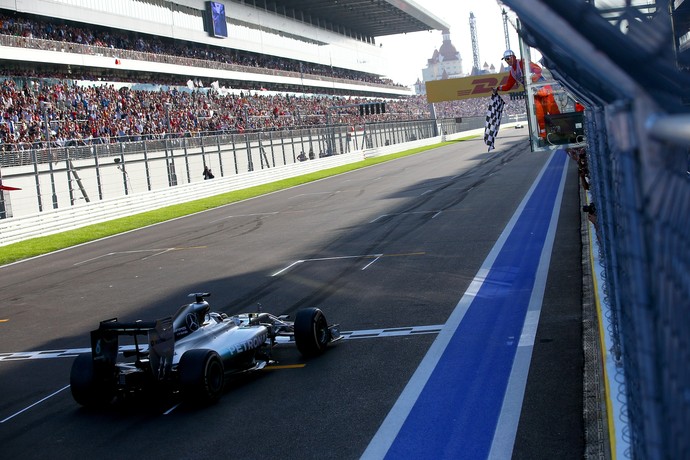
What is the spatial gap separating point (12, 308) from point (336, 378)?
8.56 meters

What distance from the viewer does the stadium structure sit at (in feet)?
151

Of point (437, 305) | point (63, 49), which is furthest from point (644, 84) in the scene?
point (63, 49)

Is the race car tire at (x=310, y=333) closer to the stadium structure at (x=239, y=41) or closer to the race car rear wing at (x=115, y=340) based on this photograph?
the race car rear wing at (x=115, y=340)

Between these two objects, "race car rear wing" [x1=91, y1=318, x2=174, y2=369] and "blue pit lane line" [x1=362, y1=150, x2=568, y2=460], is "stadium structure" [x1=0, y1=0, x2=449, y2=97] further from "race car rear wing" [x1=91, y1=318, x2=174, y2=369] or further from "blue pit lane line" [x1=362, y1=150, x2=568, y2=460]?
"race car rear wing" [x1=91, y1=318, x2=174, y2=369]

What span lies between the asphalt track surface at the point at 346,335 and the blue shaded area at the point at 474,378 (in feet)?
0.08

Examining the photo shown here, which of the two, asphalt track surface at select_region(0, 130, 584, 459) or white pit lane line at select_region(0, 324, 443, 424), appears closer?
asphalt track surface at select_region(0, 130, 584, 459)

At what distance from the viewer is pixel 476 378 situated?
8.27 m

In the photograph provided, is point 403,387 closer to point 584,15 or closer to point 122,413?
point 122,413

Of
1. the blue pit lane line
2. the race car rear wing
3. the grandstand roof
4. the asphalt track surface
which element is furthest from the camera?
the grandstand roof

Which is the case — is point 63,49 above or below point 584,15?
above

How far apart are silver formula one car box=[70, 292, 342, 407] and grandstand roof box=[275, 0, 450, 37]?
2892 inches

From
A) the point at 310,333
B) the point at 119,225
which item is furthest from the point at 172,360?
the point at 119,225

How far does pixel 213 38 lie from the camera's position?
65312 millimetres

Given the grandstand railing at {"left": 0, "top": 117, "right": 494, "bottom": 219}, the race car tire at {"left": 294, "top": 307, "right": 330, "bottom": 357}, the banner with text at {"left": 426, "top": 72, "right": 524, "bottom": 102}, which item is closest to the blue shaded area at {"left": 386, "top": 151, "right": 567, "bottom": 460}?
the race car tire at {"left": 294, "top": 307, "right": 330, "bottom": 357}
